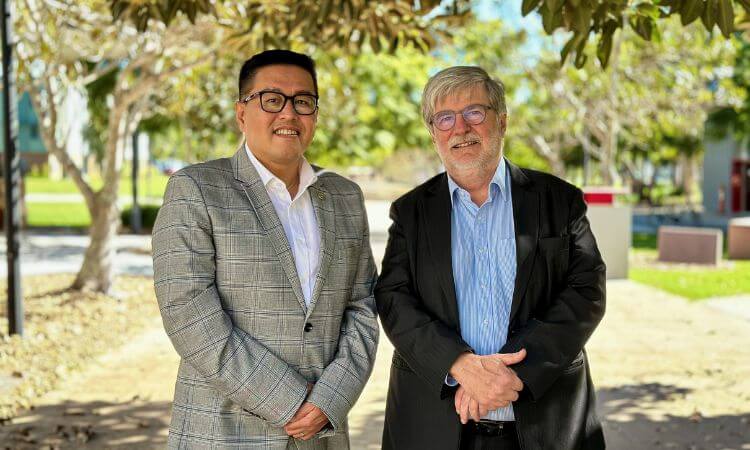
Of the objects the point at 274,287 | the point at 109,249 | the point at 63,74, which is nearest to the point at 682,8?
the point at 274,287

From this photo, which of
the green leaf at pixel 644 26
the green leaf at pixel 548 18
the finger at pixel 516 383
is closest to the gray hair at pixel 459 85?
the green leaf at pixel 548 18

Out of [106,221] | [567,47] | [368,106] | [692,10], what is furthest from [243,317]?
[368,106]

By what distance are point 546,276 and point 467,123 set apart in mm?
603

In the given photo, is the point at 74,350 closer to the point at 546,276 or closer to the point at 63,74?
the point at 63,74

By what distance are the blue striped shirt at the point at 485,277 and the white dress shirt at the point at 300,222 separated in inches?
19.5

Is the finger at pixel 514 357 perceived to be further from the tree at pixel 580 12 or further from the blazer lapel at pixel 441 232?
the tree at pixel 580 12

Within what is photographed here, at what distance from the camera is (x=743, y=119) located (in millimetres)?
25234

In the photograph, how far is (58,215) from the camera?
1166 inches

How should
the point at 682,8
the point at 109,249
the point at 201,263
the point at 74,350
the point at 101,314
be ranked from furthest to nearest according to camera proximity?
the point at 109,249, the point at 101,314, the point at 74,350, the point at 682,8, the point at 201,263

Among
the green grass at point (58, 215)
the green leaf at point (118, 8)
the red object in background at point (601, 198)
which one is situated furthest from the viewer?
the green grass at point (58, 215)

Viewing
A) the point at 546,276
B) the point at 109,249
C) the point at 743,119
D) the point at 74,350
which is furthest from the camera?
the point at 743,119

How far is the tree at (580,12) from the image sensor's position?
385 centimetres

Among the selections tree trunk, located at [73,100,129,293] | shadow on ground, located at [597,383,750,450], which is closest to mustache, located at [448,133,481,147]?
shadow on ground, located at [597,383,750,450]

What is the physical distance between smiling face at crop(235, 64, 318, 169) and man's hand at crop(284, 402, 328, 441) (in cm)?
84
